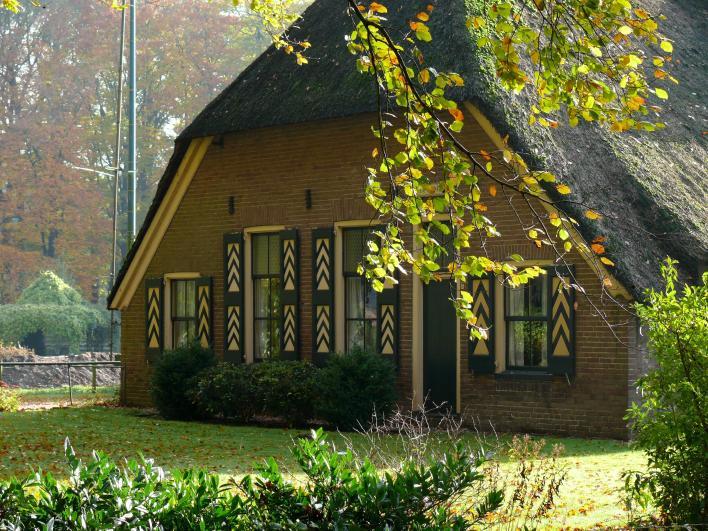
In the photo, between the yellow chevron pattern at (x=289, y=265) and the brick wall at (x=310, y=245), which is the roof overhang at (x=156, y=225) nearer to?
the brick wall at (x=310, y=245)

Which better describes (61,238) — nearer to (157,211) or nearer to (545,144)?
(157,211)

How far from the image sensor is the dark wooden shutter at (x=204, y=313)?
64.3 feet

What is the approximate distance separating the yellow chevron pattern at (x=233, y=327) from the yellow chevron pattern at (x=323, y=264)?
178 cm

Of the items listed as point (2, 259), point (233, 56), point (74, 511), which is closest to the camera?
point (74, 511)

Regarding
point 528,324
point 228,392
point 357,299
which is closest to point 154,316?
point 228,392

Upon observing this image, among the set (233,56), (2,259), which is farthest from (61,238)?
(233,56)

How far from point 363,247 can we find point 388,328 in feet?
4.18

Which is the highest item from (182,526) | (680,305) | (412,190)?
(412,190)

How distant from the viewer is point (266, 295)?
62.2 ft

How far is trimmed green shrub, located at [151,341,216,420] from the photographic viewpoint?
61.8 feet

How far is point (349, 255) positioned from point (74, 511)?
11923 mm

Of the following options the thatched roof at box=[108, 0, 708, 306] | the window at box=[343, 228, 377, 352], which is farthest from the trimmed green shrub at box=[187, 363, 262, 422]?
the thatched roof at box=[108, 0, 708, 306]

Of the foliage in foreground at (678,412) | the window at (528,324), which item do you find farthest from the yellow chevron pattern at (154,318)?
the foliage in foreground at (678,412)

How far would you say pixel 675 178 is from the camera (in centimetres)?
1691
